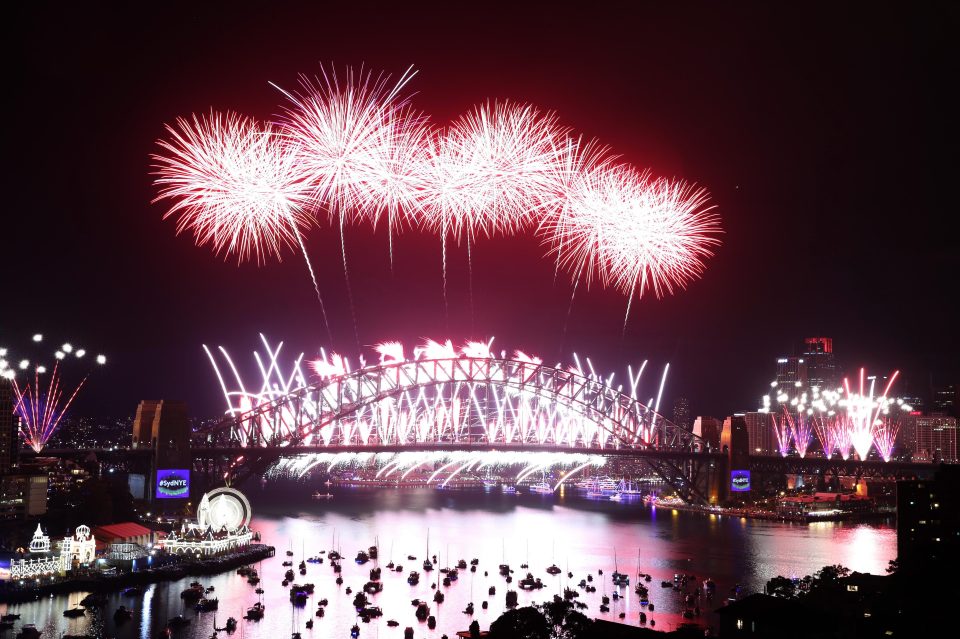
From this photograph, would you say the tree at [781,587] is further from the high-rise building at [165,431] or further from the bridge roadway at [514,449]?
the bridge roadway at [514,449]

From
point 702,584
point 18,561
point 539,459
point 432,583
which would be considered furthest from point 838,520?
point 18,561

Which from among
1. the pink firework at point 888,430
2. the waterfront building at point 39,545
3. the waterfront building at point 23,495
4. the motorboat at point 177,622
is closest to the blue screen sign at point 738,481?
the pink firework at point 888,430

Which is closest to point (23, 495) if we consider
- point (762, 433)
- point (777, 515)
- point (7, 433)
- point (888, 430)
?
point (7, 433)

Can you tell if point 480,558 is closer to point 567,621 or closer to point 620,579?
point 620,579

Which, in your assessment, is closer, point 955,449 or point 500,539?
point 500,539

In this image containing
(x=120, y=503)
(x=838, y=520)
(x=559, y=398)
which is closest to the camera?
(x=120, y=503)

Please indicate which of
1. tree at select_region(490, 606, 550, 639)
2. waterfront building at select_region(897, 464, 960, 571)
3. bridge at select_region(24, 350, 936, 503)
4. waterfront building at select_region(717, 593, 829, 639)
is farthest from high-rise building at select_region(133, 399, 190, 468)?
waterfront building at select_region(897, 464, 960, 571)

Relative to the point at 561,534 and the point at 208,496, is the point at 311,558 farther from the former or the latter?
the point at 561,534
